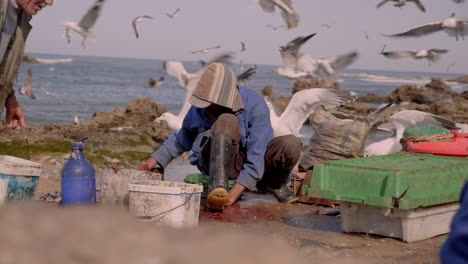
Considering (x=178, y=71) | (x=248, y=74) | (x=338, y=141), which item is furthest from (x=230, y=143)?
(x=178, y=71)

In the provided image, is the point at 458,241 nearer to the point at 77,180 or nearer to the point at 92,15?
the point at 77,180

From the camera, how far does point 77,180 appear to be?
430cm

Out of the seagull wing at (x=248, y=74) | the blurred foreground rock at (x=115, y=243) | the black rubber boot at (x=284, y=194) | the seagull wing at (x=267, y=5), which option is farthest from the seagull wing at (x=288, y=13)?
the blurred foreground rock at (x=115, y=243)

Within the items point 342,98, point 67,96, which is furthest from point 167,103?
point 342,98

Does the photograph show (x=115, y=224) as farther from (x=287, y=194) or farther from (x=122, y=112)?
(x=122, y=112)

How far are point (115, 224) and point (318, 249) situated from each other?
11.7 ft

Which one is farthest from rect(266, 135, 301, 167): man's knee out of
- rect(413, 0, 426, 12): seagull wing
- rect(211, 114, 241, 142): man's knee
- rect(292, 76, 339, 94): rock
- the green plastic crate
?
rect(292, 76, 339, 94): rock

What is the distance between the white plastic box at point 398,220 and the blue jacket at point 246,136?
2.72 feet

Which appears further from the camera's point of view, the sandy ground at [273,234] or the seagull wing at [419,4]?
the seagull wing at [419,4]

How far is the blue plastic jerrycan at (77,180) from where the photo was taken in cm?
427

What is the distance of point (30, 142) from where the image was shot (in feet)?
37.8

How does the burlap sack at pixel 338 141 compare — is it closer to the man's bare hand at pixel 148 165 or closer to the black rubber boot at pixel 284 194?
the black rubber boot at pixel 284 194

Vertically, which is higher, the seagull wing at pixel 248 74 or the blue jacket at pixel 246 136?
the seagull wing at pixel 248 74

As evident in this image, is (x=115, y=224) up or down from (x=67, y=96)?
up
